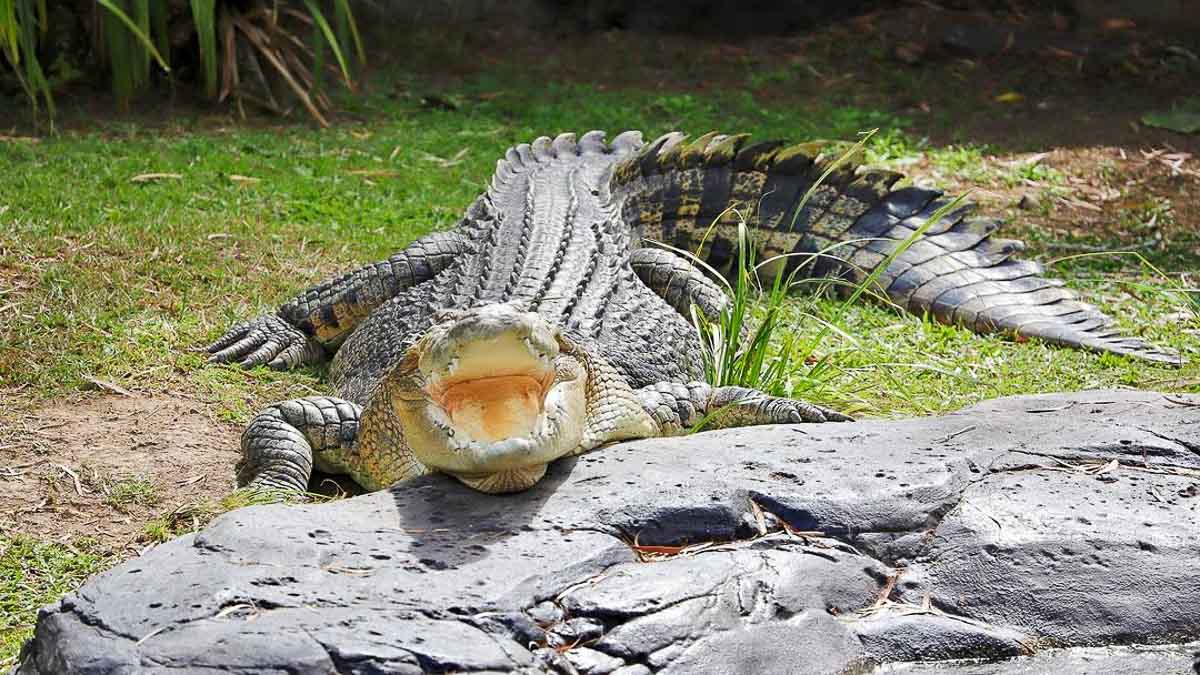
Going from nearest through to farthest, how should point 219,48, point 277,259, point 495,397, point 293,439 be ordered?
1. point 495,397
2. point 293,439
3. point 277,259
4. point 219,48

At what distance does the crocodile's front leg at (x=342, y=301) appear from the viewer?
516 cm

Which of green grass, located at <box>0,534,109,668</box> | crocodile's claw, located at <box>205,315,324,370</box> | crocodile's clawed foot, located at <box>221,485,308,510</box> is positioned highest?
crocodile's clawed foot, located at <box>221,485,308,510</box>

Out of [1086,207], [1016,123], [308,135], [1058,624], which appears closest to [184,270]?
[308,135]

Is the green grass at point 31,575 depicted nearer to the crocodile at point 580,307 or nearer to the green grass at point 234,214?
the crocodile at point 580,307

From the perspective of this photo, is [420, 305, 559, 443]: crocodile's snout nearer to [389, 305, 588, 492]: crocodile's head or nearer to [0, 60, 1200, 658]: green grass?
[389, 305, 588, 492]: crocodile's head

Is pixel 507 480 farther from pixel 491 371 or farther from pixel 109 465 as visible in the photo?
pixel 109 465

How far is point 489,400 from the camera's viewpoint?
9.88 ft

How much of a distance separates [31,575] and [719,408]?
6.44 feet

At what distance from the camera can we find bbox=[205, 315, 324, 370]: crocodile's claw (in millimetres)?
4949

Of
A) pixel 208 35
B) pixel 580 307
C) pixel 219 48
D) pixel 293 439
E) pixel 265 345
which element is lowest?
pixel 265 345

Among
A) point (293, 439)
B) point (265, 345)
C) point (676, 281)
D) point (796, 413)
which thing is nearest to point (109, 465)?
point (293, 439)

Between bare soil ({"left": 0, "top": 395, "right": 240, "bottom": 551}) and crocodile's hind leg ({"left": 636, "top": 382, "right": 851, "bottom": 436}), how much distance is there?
1.28 metres

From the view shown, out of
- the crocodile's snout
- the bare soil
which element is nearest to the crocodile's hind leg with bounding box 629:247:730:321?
the bare soil

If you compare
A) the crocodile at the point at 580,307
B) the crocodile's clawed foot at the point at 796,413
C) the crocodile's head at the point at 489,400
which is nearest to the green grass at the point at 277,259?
the crocodile at the point at 580,307
